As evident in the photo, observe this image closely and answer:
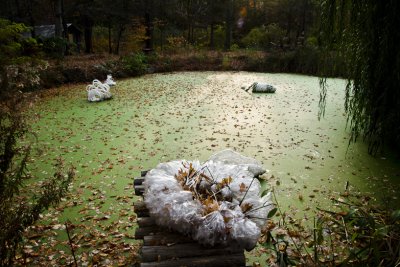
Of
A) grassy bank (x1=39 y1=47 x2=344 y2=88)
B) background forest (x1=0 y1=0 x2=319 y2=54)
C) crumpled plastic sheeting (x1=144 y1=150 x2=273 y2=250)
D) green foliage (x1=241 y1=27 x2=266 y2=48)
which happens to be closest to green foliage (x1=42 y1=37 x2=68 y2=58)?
grassy bank (x1=39 y1=47 x2=344 y2=88)

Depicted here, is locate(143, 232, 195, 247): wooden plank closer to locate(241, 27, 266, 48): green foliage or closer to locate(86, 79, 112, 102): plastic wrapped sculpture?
locate(86, 79, 112, 102): plastic wrapped sculpture

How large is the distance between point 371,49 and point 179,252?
9.69ft

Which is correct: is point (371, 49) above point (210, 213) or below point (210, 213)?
above

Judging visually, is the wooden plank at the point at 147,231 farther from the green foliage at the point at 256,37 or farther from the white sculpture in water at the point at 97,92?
the green foliage at the point at 256,37

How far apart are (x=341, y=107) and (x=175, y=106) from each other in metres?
4.04

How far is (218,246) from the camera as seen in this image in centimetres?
224

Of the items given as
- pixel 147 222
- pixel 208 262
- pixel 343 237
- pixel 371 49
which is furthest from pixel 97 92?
pixel 343 237

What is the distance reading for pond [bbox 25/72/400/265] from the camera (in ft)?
10.9

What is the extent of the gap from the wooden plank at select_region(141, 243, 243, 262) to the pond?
0.70m

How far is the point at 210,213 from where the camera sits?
7.65ft

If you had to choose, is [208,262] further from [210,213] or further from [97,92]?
[97,92]

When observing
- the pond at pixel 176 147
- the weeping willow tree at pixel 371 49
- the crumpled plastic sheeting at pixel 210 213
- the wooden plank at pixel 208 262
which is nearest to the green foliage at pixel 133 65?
the pond at pixel 176 147

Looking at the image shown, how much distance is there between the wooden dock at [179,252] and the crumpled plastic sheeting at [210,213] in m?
0.05

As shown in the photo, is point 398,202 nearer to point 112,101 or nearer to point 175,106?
point 175,106
